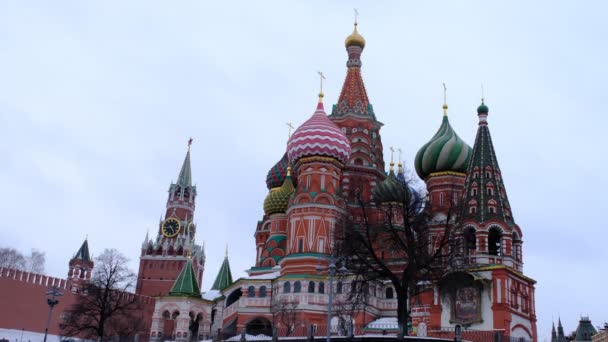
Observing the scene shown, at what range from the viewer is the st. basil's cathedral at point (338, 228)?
39.2m

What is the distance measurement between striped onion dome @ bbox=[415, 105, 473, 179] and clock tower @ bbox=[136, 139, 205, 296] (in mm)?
43802

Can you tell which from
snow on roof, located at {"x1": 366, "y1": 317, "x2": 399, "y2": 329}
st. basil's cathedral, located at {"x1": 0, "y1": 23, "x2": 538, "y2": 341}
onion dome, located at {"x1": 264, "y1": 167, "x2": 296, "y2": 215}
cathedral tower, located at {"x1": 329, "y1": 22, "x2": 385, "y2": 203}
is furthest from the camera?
onion dome, located at {"x1": 264, "y1": 167, "x2": 296, "y2": 215}

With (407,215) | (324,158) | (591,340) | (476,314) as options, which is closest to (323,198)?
(324,158)

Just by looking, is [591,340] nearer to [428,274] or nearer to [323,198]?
[323,198]

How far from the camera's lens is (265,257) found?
177ft

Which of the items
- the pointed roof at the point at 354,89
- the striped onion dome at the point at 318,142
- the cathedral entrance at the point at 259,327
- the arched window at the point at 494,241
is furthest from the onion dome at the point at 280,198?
the arched window at the point at 494,241

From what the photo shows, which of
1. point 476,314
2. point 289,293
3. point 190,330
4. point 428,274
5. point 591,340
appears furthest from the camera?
point 591,340

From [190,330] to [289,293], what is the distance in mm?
12319

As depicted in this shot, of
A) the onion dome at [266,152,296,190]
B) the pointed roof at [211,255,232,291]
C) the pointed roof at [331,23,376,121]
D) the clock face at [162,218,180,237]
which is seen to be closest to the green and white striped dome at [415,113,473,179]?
the pointed roof at [331,23,376,121]

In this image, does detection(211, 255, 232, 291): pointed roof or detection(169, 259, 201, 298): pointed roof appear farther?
detection(211, 255, 232, 291): pointed roof

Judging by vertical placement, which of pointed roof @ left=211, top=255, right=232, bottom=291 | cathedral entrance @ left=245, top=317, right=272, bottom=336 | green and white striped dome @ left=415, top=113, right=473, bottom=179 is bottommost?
cathedral entrance @ left=245, top=317, right=272, bottom=336

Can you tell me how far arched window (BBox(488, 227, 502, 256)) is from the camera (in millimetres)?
41250

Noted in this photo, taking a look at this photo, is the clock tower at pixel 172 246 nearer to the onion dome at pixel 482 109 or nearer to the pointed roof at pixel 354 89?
the pointed roof at pixel 354 89

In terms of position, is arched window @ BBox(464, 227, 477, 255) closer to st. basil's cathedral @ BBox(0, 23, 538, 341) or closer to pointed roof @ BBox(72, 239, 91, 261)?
st. basil's cathedral @ BBox(0, 23, 538, 341)
